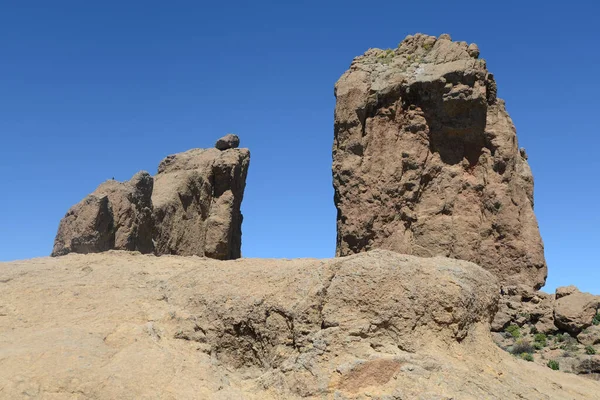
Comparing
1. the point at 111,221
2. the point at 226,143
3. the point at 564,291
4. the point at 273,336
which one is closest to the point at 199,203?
the point at 226,143

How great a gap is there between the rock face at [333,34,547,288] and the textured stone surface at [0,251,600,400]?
44.2ft

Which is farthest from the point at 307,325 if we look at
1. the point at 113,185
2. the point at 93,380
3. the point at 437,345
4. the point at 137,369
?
the point at 113,185

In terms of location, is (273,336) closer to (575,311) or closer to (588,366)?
(588,366)

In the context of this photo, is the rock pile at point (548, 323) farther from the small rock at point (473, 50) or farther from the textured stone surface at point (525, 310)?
the small rock at point (473, 50)

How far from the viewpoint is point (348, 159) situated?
22.1 metres

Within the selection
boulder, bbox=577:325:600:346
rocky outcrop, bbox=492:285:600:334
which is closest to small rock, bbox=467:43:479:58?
rocky outcrop, bbox=492:285:600:334

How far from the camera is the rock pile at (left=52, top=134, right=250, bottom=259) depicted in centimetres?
2189

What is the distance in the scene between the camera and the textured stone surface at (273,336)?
18.4 feet

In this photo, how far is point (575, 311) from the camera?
19.1 meters

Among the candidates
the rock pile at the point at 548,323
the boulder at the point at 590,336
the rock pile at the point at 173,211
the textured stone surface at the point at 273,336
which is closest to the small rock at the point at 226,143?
the rock pile at the point at 173,211

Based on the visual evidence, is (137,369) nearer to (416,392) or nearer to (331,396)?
(331,396)

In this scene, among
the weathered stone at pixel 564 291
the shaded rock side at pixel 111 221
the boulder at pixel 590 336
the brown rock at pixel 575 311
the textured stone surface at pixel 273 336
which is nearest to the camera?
the textured stone surface at pixel 273 336

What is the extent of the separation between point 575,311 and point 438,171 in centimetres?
624

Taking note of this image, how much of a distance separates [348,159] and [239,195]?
529 inches
